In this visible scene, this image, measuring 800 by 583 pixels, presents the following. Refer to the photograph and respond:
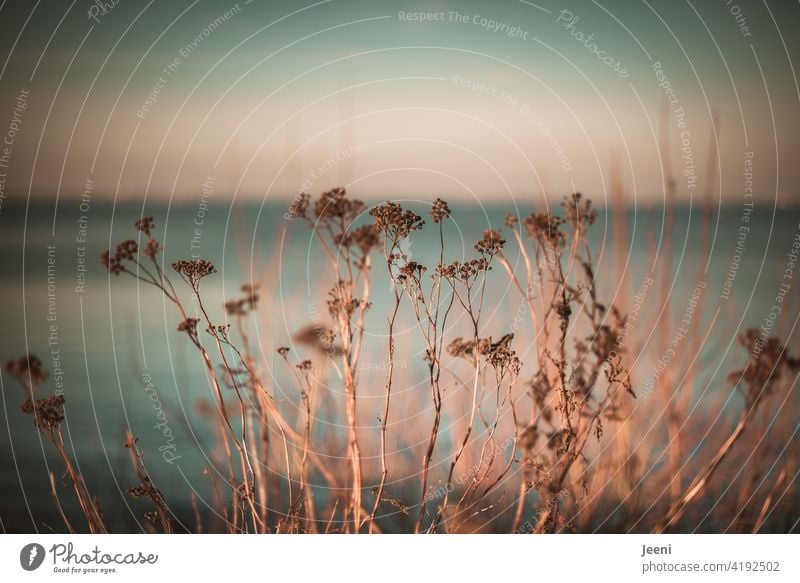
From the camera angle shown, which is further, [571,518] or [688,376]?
[688,376]

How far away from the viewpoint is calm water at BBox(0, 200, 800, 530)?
2.54 m

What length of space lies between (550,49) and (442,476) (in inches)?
57.2

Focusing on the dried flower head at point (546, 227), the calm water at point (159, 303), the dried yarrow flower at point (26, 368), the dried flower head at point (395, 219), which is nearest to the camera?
the dried flower head at point (395, 219)

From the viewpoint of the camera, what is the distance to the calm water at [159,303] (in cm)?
254

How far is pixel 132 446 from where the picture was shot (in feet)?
8.01

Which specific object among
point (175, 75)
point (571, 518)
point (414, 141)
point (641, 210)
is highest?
point (175, 75)

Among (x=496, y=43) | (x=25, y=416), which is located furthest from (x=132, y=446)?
(x=496, y=43)

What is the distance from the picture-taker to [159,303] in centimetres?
274

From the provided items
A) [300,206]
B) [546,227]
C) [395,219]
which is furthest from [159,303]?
[546,227]

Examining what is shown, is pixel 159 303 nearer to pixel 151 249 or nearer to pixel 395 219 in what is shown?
pixel 151 249

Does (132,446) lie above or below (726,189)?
below

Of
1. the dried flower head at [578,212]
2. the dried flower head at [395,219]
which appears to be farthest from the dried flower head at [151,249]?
the dried flower head at [578,212]

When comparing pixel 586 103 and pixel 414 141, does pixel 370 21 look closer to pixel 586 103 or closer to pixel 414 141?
pixel 414 141

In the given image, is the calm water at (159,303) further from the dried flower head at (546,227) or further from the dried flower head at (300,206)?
the dried flower head at (546,227)
